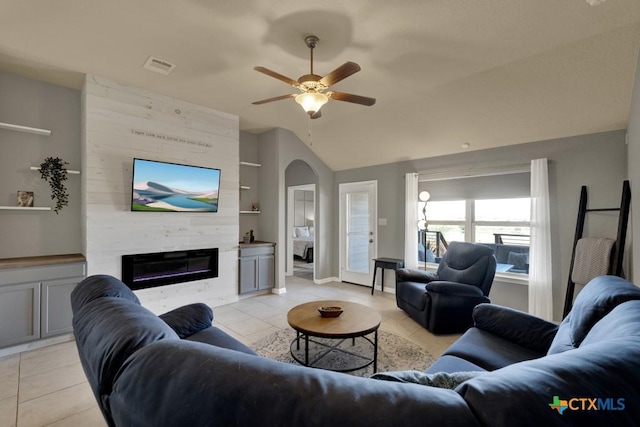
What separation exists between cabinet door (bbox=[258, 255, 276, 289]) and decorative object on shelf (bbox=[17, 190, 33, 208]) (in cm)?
287

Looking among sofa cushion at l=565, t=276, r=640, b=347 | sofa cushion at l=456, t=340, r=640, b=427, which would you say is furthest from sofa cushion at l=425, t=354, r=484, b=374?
sofa cushion at l=456, t=340, r=640, b=427

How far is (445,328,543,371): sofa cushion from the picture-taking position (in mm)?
1709

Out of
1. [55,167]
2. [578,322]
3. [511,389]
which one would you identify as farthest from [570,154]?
[55,167]

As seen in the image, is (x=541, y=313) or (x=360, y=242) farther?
(x=360, y=242)

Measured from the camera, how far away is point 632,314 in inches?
41.6

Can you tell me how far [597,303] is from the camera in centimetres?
139

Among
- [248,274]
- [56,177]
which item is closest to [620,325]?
[248,274]

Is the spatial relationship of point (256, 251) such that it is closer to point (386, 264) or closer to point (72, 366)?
point (386, 264)

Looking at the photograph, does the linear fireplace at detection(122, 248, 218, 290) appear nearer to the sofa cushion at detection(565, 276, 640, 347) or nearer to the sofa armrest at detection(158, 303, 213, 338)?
the sofa armrest at detection(158, 303, 213, 338)

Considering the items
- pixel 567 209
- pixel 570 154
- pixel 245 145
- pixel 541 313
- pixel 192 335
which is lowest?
pixel 541 313

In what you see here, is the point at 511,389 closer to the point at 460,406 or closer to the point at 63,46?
the point at 460,406

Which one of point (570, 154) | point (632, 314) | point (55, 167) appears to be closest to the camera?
point (632, 314)

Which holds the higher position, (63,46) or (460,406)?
(63,46)

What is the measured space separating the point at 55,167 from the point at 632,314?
15.8 feet
